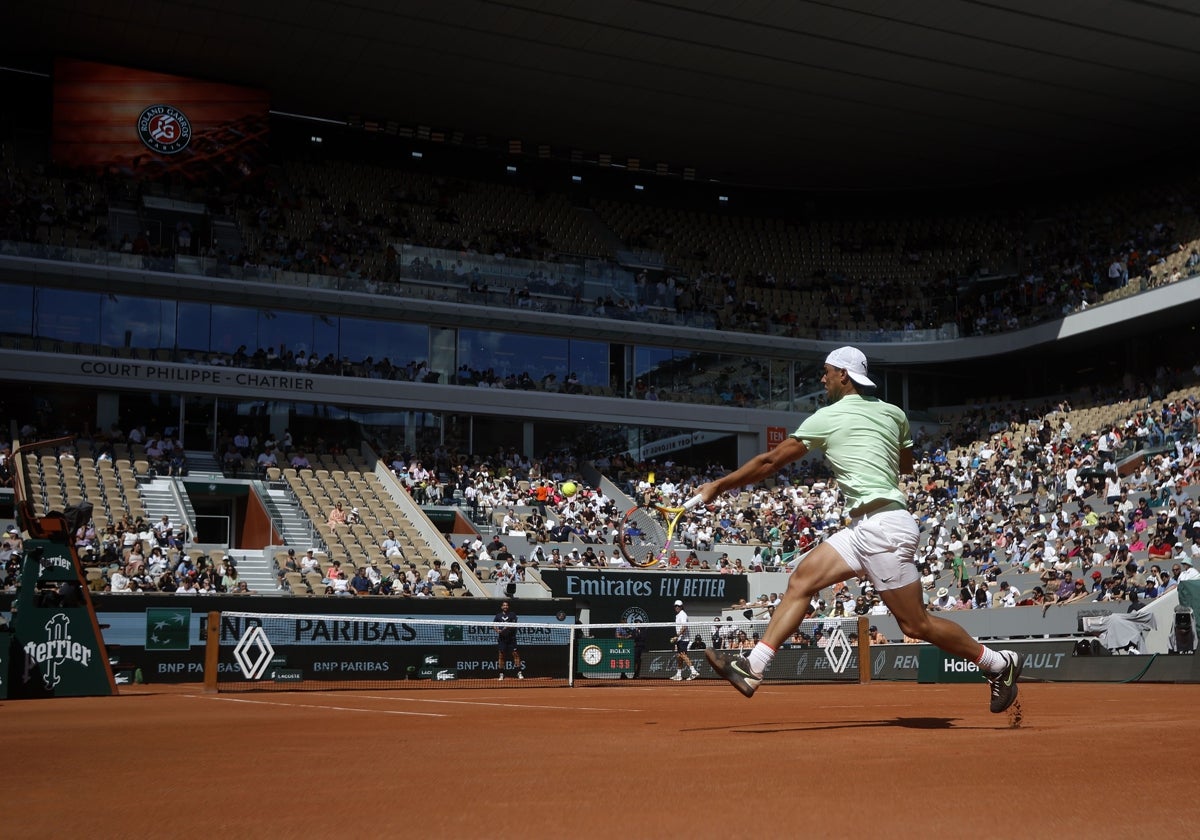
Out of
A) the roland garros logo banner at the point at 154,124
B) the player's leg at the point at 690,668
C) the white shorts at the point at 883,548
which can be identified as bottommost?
the player's leg at the point at 690,668

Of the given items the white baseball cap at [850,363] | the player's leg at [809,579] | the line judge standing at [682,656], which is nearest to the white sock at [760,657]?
the player's leg at [809,579]

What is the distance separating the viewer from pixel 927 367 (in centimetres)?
5541

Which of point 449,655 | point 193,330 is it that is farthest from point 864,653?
point 193,330

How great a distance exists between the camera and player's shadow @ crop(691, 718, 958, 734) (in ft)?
26.2

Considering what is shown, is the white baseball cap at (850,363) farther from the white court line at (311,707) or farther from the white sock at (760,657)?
the white court line at (311,707)

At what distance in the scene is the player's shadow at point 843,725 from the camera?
7996 mm

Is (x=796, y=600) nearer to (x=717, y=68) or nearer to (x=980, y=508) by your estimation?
(x=980, y=508)

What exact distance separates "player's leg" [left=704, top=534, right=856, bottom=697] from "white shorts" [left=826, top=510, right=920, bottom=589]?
0.23 ft

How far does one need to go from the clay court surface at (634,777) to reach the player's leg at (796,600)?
38 centimetres

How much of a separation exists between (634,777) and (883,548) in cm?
281

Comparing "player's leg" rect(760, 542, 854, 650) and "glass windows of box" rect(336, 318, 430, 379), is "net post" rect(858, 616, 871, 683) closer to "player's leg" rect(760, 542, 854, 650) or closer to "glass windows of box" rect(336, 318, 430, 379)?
"player's leg" rect(760, 542, 854, 650)

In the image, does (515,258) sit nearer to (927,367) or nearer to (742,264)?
(742,264)

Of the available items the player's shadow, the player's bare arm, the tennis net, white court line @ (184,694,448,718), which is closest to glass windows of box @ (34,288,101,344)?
the tennis net

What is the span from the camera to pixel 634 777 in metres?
5.46
